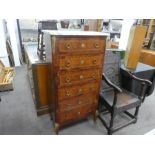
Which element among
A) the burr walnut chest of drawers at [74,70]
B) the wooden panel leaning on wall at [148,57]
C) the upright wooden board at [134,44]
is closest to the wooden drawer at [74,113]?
the burr walnut chest of drawers at [74,70]

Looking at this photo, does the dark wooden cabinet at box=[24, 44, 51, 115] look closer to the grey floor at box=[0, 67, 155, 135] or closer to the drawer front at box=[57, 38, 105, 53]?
the grey floor at box=[0, 67, 155, 135]

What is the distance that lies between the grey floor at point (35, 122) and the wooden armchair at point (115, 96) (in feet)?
0.44

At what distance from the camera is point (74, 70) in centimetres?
146

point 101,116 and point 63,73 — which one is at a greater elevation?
point 63,73

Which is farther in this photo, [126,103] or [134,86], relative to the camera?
[134,86]

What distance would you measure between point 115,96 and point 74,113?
55 centimetres

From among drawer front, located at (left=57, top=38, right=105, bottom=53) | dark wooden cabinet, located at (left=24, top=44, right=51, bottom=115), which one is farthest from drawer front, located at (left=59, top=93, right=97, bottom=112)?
drawer front, located at (left=57, top=38, right=105, bottom=53)

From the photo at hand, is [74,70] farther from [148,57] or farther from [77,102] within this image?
[148,57]

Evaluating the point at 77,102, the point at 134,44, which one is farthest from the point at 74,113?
the point at 134,44

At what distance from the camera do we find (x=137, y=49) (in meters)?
2.01
